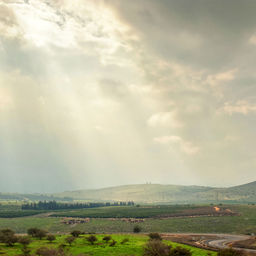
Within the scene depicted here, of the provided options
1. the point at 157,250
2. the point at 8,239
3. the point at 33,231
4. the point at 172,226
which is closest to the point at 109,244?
the point at 157,250

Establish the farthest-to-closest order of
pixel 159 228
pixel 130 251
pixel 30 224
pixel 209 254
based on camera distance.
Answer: pixel 30 224
pixel 159 228
pixel 130 251
pixel 209 254

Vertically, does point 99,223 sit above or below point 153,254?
below

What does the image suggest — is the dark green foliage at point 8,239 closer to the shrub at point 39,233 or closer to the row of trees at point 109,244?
the row of trees at point 109,244

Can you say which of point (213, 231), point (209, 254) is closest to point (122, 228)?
point (213, 231)

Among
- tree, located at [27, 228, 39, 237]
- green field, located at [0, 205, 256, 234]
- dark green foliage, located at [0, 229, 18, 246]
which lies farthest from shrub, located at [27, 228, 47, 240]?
green field, located at [0, 205, 256, 234]

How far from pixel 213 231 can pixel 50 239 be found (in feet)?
222

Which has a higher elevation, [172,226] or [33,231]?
[33,231]

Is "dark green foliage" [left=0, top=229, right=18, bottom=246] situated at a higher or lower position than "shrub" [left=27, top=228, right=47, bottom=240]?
higher

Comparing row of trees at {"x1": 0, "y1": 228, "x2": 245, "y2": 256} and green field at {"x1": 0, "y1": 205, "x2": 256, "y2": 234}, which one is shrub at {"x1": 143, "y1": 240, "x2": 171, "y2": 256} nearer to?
row of trees at {"x1": 0, "y1": 228, "x2": 245, "y2": 256}

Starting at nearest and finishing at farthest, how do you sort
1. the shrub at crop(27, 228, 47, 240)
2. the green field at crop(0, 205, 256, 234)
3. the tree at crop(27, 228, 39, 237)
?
the shrub at crop(27, 228, 47, 240) → the tree at crop(27, 228, 39, 237) → the green field at crop(0, 205, 256, 234)

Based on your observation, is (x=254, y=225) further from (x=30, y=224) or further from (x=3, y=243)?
(x=30, y=224)

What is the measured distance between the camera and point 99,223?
133125 mm

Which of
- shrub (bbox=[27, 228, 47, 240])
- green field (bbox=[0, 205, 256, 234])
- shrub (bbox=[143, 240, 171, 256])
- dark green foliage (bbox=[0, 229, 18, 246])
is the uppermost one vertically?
shrub (bbox=[143, 240, 171, 256])

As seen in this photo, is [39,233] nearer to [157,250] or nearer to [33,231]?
[33,231]
